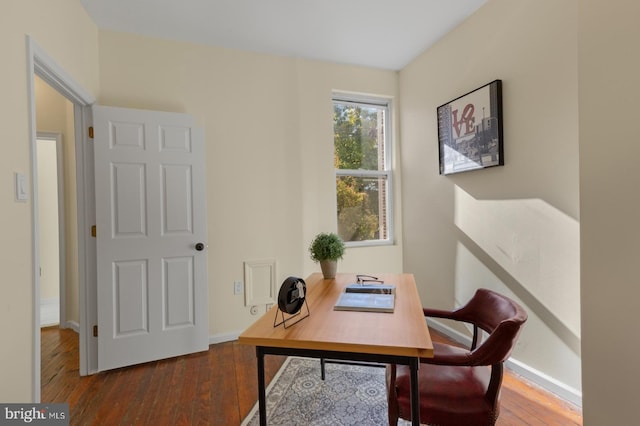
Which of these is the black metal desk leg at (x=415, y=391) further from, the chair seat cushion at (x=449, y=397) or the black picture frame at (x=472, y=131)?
the black picture frame at (x=472, y=131)

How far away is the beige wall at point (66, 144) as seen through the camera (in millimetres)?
3156

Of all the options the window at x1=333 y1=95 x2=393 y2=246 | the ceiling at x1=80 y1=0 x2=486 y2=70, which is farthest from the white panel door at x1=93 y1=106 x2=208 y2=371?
the window at x1=333 y1=95 x2=393 y2=246

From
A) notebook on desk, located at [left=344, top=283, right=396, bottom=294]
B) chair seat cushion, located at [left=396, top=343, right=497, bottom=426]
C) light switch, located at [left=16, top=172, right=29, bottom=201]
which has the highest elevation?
light switch, located at [left=16, top=172, right=29, bottom=201]

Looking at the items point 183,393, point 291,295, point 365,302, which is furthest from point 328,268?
point 183,393

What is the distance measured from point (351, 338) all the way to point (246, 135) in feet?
7.67

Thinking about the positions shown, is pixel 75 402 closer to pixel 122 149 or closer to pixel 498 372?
pixel 122 149

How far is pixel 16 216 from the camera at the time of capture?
4.70 ft

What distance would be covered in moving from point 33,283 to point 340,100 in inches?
115

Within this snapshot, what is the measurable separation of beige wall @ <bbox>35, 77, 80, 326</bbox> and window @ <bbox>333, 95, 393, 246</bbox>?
2728mm

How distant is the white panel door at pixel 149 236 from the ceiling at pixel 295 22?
0.72 m

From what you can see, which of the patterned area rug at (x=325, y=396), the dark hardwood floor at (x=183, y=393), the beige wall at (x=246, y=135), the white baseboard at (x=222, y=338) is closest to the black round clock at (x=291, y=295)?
the patterned area rug at (x=325, y=396)

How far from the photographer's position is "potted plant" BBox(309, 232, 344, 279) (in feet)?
6.27

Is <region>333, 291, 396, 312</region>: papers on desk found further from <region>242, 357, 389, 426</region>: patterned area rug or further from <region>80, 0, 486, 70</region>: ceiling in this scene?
<region>80, 0, 486, 70</region>: ceiling

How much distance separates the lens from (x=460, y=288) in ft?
8.82
